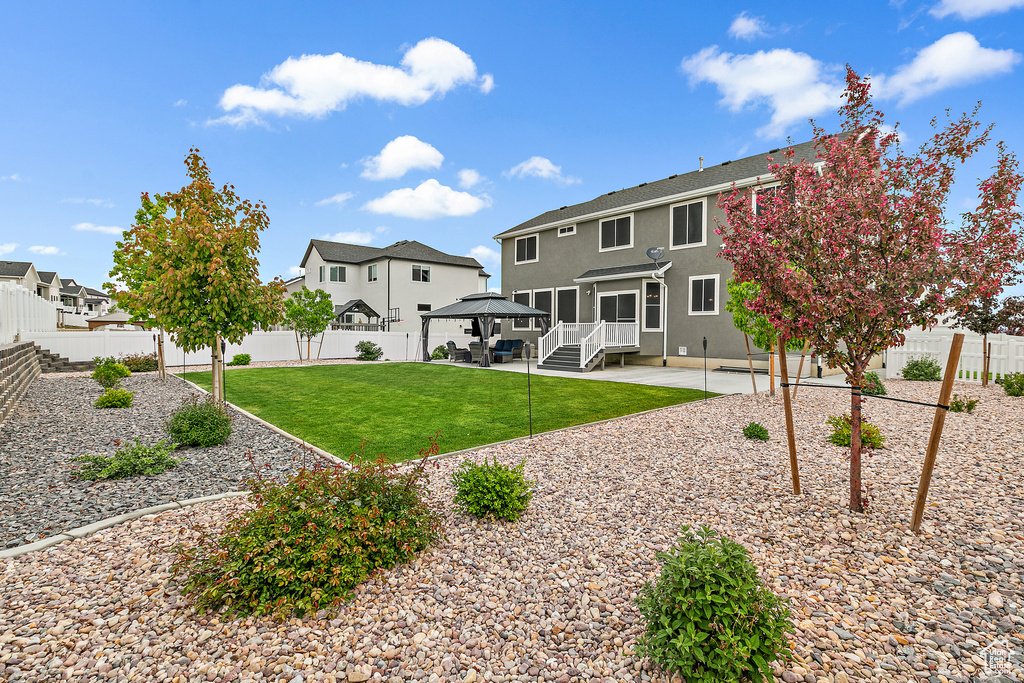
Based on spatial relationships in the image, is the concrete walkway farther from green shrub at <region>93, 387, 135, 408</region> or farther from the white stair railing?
green shrub at <region>93, 387, 135, 408</region>

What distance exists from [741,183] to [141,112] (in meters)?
18.5

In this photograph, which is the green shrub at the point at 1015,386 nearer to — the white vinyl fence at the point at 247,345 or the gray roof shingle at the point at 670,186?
the gray roof shingle at the point at 670,186

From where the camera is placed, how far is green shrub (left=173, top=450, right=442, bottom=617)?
265cm

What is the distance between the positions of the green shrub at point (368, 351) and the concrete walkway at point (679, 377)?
8.55 m

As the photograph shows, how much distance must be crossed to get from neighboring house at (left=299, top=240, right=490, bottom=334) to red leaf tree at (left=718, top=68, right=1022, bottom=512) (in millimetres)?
27098

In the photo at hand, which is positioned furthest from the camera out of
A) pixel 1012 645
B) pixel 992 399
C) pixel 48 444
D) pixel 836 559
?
pixel 992 399

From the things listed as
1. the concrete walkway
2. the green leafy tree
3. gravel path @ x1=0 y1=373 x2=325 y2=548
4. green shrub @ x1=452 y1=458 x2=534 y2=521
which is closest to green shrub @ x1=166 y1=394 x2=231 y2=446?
gravel path @ x1=0 y1=373 x2=325 y2=548

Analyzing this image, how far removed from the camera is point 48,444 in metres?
5.83

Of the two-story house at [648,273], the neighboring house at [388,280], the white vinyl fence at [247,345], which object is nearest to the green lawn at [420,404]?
the two-story house at [648,273]

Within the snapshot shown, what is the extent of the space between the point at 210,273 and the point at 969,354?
16.8 m

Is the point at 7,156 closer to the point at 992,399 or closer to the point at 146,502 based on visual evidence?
the point at 146,502

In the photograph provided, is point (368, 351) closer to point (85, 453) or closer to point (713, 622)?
point (85, 453)

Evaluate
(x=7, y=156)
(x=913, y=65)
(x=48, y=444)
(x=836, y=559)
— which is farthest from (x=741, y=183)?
(x=7, y=156)

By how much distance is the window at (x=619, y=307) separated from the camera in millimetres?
17672
